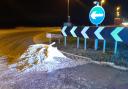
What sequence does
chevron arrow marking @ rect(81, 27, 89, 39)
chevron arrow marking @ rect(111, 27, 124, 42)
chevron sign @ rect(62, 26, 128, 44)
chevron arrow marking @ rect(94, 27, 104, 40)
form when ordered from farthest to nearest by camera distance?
chevron arrow marking @ rect(81, 27, 89, 39) < chevron arrow marking @ rect(94, 27, 104, 40) < chevron arrow marking @ rect(111, 27, 124, 42) < chevron sign @ rect(62, 26, 128, 44)

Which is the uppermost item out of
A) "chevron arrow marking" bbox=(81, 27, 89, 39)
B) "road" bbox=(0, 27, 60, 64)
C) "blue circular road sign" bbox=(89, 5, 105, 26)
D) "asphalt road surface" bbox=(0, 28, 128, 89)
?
"blue circular road sign" bbox=(89, 5, 105, 26)

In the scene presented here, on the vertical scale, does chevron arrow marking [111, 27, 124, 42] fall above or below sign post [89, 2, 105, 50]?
below

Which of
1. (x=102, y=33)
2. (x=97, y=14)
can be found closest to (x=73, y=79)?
(x=102, y=33)

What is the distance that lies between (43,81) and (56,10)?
71.3m

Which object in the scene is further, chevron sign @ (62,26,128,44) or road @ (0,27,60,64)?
road @ (0,27,60,64)

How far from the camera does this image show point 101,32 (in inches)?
516

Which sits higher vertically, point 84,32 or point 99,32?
point 99,32

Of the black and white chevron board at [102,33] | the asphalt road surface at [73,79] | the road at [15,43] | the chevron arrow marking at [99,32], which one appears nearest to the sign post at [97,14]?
the black and white chevron board at [102,33]

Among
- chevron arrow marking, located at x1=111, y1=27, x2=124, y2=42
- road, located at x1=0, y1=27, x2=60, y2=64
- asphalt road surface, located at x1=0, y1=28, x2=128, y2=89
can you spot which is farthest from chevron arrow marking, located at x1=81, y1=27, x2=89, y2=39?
asphalt road surface, located at x1=0, y1=28, x2=128, y2=89

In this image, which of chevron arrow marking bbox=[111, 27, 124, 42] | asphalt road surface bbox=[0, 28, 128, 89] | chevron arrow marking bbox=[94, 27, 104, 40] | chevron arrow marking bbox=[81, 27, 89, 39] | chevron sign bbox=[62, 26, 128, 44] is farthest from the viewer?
chevron arrow marking bbox=[81, 27, 89, 39]

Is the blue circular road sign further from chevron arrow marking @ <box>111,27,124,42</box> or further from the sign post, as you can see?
chevron arrow marking @ <box>111,27,124,42</box>

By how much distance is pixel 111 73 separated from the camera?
903 cm

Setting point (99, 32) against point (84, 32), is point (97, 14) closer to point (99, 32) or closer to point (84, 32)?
point (84, 32)

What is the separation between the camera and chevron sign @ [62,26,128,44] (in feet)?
39.1
